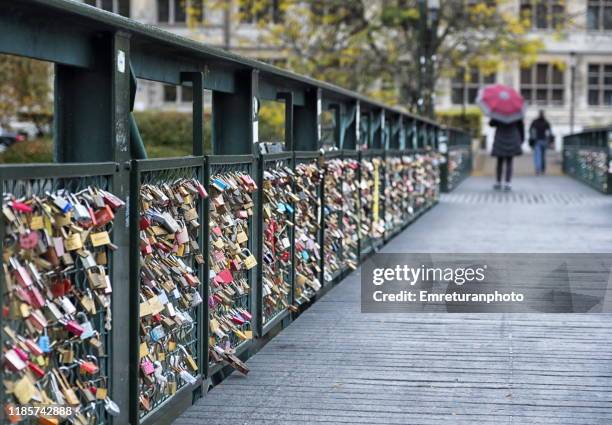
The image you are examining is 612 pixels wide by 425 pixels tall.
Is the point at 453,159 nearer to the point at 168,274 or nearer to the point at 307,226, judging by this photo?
the point at 307,226

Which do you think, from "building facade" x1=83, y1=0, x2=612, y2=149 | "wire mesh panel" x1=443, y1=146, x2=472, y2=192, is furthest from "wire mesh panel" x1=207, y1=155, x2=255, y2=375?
"building facade" x1=83, y1=0, x2=612, y2=149

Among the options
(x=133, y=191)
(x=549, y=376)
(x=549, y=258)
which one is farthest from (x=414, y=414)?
(x=549, y=258)

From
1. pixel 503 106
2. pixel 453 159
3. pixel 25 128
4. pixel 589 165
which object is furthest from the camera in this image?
pixel 25 128

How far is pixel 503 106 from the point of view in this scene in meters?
26.1

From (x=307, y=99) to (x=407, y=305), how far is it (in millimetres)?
1992

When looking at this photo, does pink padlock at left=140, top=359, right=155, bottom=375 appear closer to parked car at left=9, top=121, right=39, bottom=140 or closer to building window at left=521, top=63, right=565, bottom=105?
parked car at left=9, top=121, right=39, bottom=140

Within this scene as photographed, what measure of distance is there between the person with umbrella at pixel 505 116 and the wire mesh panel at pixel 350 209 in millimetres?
14437

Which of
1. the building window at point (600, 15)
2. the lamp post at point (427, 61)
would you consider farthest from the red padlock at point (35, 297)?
the building window at point (600, 15)

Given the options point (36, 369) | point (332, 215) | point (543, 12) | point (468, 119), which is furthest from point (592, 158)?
point (468, 119)

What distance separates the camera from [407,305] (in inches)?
375

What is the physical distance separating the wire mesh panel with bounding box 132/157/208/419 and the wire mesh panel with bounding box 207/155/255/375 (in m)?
0.27

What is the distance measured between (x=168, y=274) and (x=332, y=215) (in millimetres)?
5169

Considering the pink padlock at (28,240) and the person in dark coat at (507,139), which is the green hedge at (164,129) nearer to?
the person in dark coat at (507,139)

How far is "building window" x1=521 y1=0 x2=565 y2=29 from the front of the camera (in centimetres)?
3598
